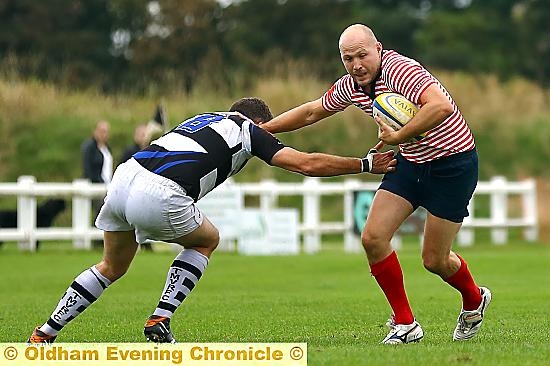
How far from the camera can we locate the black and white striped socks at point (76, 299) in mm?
8758

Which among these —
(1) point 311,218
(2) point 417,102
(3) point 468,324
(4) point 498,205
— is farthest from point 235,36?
(2) point 417,102

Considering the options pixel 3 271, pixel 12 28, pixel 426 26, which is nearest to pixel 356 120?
pixel 3 271

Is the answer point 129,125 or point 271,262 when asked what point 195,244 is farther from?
point 129,125

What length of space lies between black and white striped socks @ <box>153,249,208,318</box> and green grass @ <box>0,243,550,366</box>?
70 centimetres

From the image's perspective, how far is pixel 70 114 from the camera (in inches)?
1293

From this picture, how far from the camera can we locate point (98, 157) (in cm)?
2255

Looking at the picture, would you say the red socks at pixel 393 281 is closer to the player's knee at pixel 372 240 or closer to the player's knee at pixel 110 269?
the player's knee at pixel 372 240

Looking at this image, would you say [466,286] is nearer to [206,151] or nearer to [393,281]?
[393,281]

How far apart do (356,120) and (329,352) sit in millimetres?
25222

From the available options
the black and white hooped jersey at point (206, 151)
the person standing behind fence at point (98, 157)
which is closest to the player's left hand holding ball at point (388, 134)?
the black and white hooped jersey at point (206, 151)

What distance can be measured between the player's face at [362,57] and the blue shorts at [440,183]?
0.67 metres

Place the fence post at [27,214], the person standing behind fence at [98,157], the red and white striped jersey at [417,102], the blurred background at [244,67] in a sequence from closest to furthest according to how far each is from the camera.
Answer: the red and white striped jersey at [417,102], the person standing behind fence at [98,157], the fence post at [27,214], the blurred background at [244,67]

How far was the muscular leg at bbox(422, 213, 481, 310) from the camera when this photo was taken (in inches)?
363

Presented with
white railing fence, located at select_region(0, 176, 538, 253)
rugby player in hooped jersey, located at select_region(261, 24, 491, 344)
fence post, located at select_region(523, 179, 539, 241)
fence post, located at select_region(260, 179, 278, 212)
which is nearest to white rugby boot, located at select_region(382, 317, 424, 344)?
rugby player in hooped jersey, located at select_region(261, 24, 491, 344)
